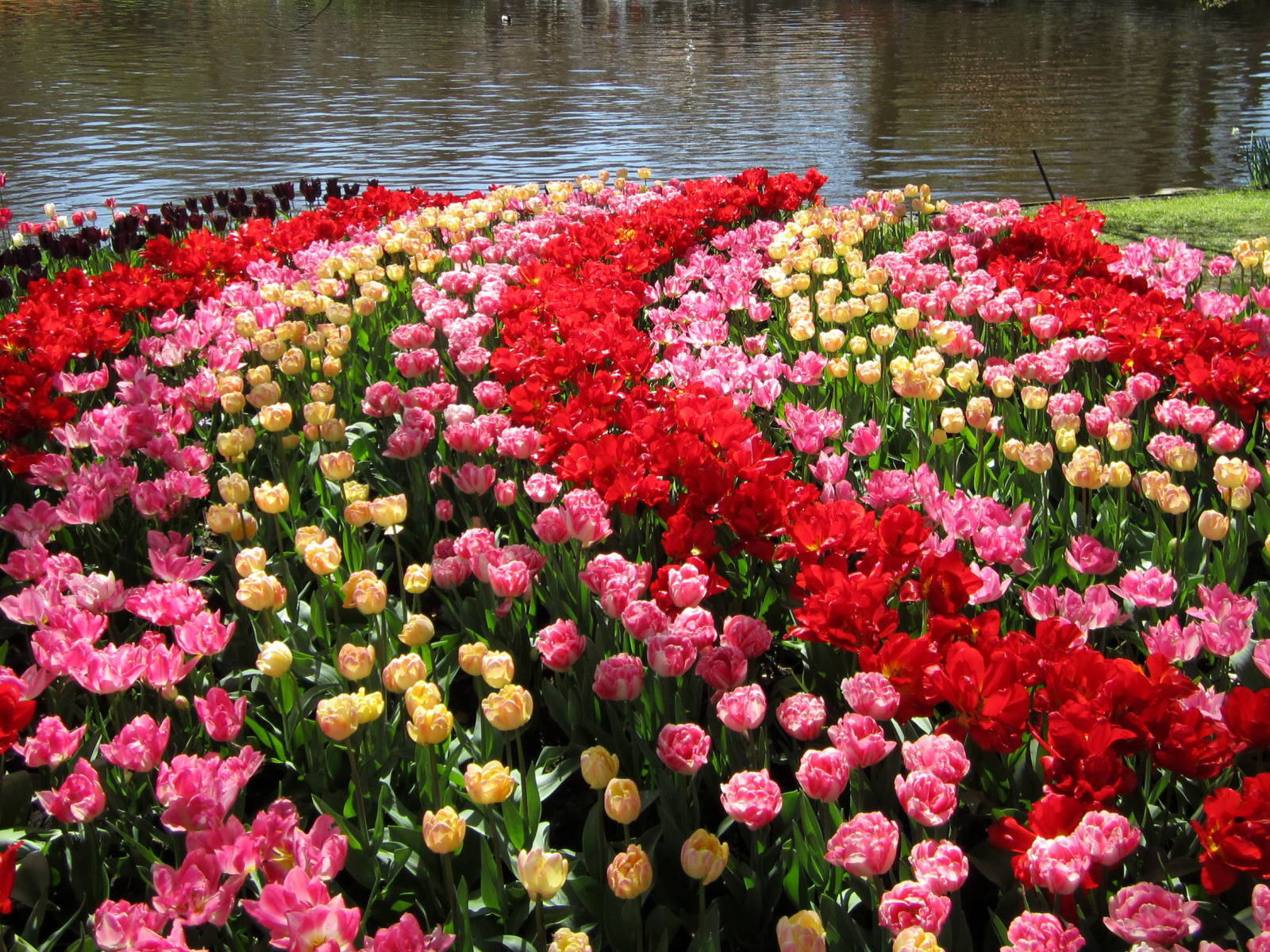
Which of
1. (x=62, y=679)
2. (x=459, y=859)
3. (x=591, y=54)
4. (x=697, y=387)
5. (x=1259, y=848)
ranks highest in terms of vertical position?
(x=591, y=54)

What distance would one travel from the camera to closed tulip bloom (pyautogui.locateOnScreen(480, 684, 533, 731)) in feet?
4.95

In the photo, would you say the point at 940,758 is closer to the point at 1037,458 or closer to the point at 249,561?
the point at 1037,458

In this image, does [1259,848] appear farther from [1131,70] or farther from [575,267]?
[1131,70]

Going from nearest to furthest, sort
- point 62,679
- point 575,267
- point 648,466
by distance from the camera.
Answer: point 62,679
point 648,466
point 575,267

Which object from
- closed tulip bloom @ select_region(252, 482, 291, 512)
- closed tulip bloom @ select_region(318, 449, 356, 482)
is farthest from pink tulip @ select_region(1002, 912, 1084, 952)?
closed tulip bloom @ select_region(318, 449, 356, 482)

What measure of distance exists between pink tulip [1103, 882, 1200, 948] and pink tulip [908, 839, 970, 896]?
179 mm

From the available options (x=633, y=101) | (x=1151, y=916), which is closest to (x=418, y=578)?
(x=1151, y=916)

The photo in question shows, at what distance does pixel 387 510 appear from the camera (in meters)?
2.17

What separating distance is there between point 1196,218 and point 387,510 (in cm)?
701

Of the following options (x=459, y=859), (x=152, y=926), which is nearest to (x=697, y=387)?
(x=459, y=859)

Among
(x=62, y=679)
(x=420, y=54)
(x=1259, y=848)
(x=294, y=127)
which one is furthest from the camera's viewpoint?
(x=420, y=54)

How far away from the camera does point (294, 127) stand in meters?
15.5

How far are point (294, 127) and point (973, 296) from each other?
1435 centimetres

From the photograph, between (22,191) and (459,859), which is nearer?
(459,859)
